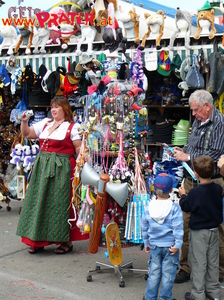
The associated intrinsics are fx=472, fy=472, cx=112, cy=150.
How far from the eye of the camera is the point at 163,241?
3.50m

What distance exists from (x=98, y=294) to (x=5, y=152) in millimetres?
4527

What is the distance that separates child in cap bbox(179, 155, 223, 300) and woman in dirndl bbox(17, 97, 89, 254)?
5.47ft

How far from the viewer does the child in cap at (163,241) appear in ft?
11.4

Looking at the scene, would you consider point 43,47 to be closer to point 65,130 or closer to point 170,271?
point 65,130

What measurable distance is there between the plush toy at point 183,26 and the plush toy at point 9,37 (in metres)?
2.64

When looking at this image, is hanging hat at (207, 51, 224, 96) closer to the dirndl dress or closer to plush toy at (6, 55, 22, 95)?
the dirndl dress

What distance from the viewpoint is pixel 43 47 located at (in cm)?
730

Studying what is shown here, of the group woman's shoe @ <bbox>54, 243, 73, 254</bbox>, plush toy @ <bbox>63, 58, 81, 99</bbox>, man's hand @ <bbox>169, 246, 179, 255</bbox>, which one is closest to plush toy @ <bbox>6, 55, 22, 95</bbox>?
plush toy @ <bbox>63, 58, 81, 99</bbox>

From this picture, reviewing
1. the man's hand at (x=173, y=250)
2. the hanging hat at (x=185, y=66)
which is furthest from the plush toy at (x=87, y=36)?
the man's hand at (x=173, y=250)

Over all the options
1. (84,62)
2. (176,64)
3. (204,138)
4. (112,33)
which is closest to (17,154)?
(84,62)

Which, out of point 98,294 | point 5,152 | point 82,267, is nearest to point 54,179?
point 82,267

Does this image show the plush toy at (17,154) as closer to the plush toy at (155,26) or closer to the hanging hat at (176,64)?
the plush toy at (155,26)

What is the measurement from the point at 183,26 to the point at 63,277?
3.78m

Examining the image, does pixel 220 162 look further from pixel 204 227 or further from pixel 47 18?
pixel 47 18
